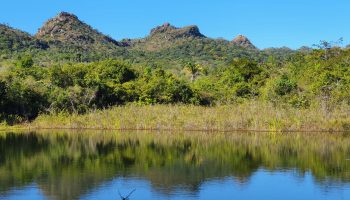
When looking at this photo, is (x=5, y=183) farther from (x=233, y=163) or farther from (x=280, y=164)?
(x=280, y=164)

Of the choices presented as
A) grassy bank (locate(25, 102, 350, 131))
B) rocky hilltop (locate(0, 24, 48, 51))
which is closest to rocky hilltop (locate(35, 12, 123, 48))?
rocky hilltop (locate(0, 24, 48, 51))

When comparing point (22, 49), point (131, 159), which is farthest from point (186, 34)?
point (131, 159)

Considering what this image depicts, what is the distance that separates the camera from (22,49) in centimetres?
9106

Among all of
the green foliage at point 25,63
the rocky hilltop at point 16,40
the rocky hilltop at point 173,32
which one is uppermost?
the rocky hilltop at point 173,32

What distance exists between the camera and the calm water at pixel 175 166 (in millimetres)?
18500

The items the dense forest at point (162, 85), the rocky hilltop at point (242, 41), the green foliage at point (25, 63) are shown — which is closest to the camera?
the dense forest at point (162, 85)

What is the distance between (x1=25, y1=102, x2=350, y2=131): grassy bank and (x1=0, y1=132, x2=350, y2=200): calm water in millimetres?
4138

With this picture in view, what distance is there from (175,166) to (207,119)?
2028cm

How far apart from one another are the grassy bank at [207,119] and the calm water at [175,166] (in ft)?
13.6

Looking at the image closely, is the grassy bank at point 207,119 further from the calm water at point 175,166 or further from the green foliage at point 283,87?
the green foliage at point 283,87

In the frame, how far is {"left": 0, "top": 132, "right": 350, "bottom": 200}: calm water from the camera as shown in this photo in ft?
60.7

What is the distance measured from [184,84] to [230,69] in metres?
12.1

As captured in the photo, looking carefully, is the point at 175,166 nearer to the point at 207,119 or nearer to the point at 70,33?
the point at 207,119

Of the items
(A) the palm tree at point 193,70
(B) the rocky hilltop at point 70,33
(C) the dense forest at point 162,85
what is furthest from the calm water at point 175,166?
(B) the rocky hilltop at point 70,33
